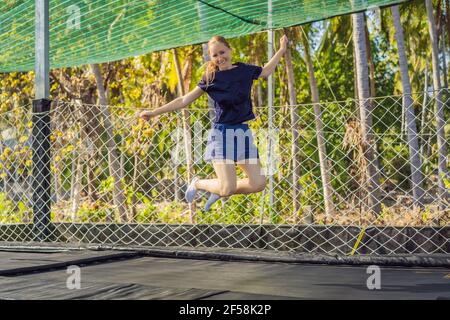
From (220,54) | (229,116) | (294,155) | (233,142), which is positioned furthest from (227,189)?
(294,155)

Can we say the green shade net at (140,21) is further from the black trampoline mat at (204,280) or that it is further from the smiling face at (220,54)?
the black trampoline mat at (204,280)

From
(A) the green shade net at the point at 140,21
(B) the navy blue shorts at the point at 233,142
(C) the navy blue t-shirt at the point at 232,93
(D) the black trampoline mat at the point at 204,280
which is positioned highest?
(A) the green shade net at the point at 140,21

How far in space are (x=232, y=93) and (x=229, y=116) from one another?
11 cm

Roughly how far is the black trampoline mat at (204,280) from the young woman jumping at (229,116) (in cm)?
43

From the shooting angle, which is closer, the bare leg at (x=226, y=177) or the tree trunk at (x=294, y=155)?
the bare leg at (x=226, y=177)

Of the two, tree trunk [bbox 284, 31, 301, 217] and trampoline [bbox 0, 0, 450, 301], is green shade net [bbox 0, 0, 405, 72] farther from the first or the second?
tree trunk [bbox 284, 31, 301, 217]

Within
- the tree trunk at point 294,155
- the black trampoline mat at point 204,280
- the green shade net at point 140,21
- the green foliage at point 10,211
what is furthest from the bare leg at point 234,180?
the green foliage at point 10,211

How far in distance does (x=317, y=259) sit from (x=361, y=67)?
348 cm

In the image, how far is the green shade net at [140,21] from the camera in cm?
394

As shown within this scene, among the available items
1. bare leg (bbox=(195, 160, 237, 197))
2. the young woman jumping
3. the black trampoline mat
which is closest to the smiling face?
the young woman jumping

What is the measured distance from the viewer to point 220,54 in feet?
9.55

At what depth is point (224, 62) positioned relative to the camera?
2.94 metres

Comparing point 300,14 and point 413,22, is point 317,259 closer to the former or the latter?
point 300,14

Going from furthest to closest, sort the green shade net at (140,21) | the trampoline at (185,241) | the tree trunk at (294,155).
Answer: the tree trunk at (294,155)
the green shade net at (140,21)
the trampoline at (185,241)
